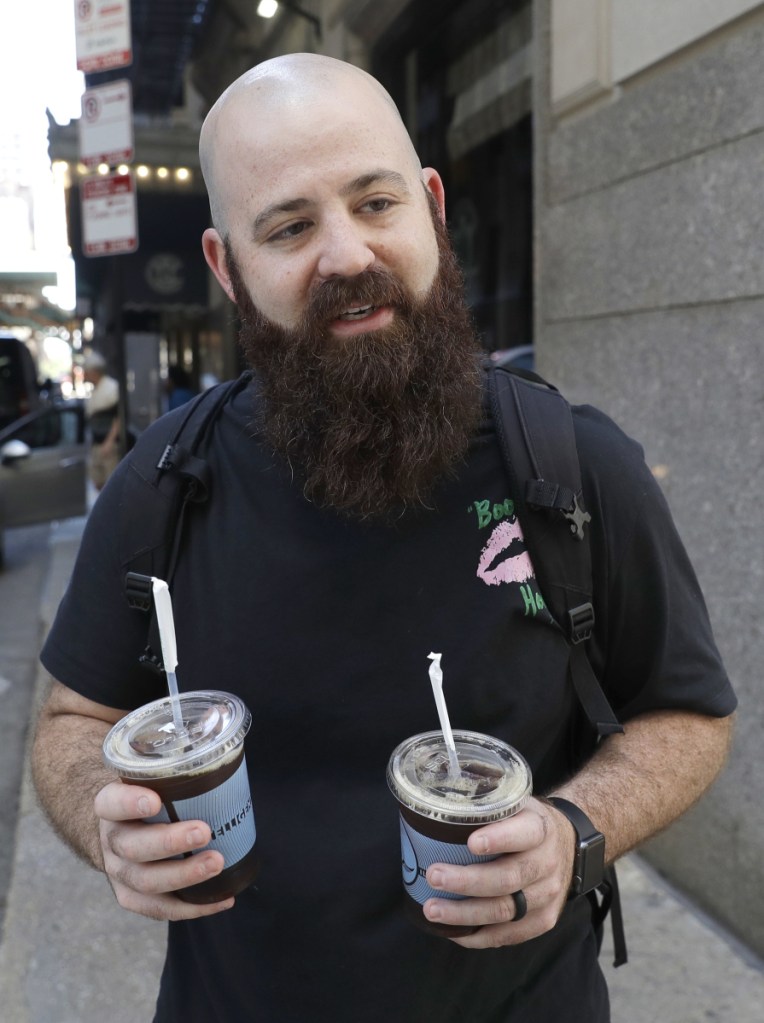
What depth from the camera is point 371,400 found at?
60.2 inches

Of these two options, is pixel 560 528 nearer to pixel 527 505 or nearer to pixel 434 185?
pixel 527 505

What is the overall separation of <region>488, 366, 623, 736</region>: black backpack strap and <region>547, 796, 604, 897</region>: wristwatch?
0.21m

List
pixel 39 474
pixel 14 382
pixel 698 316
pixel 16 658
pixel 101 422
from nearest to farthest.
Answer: pixel 698 316
pixel 16 658
pixel 39 474
pixel 101 422
pixel 14 382

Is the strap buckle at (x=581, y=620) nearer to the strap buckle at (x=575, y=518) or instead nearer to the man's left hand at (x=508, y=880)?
the strap buckle at (x=575, y=518)

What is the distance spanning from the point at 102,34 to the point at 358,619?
5215 mm

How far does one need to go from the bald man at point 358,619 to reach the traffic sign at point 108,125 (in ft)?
13.6

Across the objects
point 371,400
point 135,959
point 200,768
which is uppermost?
point 371,400

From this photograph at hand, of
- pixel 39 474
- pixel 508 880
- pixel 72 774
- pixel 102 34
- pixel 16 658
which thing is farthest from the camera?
pixel 39 474

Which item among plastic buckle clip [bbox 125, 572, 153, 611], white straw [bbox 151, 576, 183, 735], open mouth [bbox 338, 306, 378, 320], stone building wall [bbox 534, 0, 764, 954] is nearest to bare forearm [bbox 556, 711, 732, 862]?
white straw [bbox 151, 576, 183, 735]

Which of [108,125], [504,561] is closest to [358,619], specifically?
[504,561]

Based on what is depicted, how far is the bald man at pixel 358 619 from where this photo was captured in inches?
54.4

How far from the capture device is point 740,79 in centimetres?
266

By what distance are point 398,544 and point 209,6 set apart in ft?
33.2

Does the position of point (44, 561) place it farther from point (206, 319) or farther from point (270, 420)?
point (270, 420)
